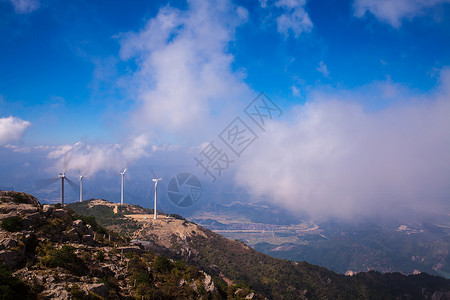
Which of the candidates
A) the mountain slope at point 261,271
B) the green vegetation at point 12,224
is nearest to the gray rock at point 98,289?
the green vegetation at point 12,224

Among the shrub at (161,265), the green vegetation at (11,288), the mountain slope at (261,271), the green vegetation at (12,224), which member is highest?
the green vegetation at (12,224)

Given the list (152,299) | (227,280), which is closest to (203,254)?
(227,280)

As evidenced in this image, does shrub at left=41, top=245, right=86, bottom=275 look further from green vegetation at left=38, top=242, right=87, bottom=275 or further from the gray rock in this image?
the gray rock

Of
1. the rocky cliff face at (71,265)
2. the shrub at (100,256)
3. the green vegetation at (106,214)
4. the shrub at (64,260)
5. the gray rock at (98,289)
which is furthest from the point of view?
the green vegetation at (106,214)

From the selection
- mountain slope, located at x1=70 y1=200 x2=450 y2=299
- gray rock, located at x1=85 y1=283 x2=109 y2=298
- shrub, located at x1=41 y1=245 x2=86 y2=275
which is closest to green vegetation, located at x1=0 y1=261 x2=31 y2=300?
shrub, located at x1=41 y1=245 x2=86 y2=275

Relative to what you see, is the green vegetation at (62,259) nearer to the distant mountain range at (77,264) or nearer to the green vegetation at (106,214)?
the distant mountain range at (77,264)

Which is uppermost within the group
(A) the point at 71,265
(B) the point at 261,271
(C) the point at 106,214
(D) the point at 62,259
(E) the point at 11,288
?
(C) the point at 106,214

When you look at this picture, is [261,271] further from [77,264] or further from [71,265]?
[71,265]

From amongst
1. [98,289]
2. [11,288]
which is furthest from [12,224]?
[98,289]
